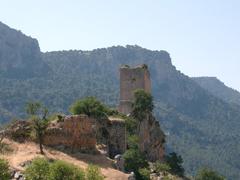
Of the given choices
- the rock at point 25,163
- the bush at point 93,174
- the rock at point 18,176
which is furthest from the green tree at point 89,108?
the rock at point 18,176

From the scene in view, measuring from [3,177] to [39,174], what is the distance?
2559 mm

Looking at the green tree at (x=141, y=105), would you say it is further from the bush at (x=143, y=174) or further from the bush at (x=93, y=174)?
the bush at (x=93, y=174)

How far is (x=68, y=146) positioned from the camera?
55.9 metres

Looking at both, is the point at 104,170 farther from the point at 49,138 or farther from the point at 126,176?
the point at 49,138

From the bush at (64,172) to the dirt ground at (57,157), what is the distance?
4379 mm

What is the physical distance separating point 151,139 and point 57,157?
40160mm

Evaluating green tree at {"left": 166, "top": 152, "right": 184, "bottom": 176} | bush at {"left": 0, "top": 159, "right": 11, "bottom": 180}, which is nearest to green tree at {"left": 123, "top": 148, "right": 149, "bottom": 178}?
green tree at {"left": 166, "top": 152, "right": 184, "bottom": 176}

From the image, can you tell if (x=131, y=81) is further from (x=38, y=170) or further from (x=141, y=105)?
(x=38, y=170)

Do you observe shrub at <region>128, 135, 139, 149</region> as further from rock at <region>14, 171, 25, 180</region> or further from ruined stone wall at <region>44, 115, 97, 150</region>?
rock at <region>14, 171, 25, 180</region>

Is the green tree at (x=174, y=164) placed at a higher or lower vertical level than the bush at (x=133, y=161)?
lower

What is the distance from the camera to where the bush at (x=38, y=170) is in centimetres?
4544

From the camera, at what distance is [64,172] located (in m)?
46.2

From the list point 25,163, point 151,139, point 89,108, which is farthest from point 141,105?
point 25,163

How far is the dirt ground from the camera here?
51.4 metres
